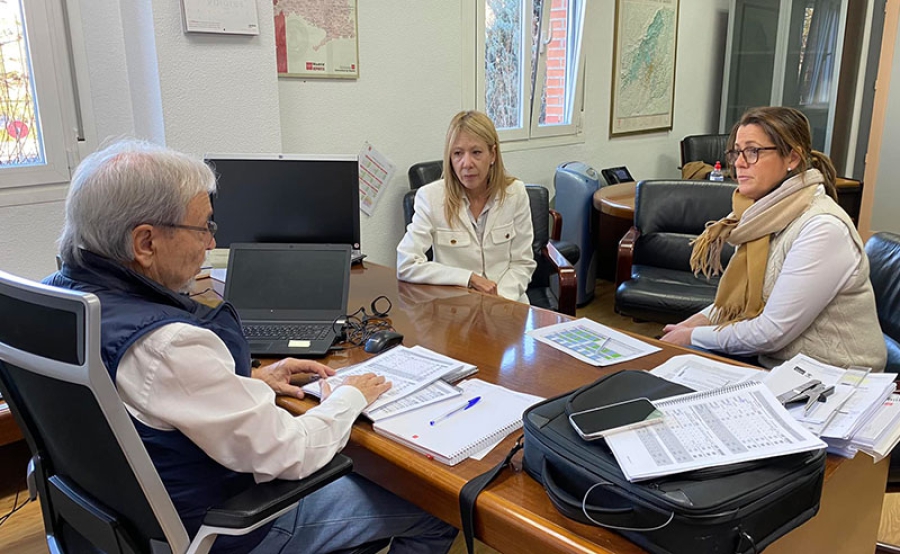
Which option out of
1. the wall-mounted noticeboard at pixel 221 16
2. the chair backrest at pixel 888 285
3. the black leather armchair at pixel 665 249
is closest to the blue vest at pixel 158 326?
the wall-mounted noticeboard at pixel 221 16

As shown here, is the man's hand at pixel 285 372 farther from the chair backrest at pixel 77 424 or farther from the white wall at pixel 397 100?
the white wall at pixel 397 100

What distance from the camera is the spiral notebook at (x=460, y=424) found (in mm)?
1189

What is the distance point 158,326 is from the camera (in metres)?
0.98

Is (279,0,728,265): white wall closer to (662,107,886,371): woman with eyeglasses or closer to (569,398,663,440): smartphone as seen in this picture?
(662,107,886,371): woman with eyeglasses

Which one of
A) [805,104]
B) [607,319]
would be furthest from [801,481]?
[805,104]

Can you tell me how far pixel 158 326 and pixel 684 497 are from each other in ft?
2.52

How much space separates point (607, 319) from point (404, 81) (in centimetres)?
184

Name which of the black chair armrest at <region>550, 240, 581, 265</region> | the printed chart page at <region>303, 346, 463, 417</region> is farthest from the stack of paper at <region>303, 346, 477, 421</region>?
the black chair armrest at <region>550, 240, 581, 265</region>

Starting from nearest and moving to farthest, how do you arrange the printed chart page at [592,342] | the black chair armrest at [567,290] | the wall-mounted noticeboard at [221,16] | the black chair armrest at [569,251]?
the printed chart page at [592,342] < the wall-mounted noticeboard at [221,16] < the black chair armrest at [567,290] < the black chair armrest at [569,251]

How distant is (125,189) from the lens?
1071mm

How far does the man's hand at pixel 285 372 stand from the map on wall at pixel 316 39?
1.76 meters

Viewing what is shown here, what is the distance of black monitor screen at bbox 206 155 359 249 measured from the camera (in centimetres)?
197

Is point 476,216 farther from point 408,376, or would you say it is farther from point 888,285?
point 888,285

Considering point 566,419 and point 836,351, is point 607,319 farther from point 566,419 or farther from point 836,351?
point 566,419
